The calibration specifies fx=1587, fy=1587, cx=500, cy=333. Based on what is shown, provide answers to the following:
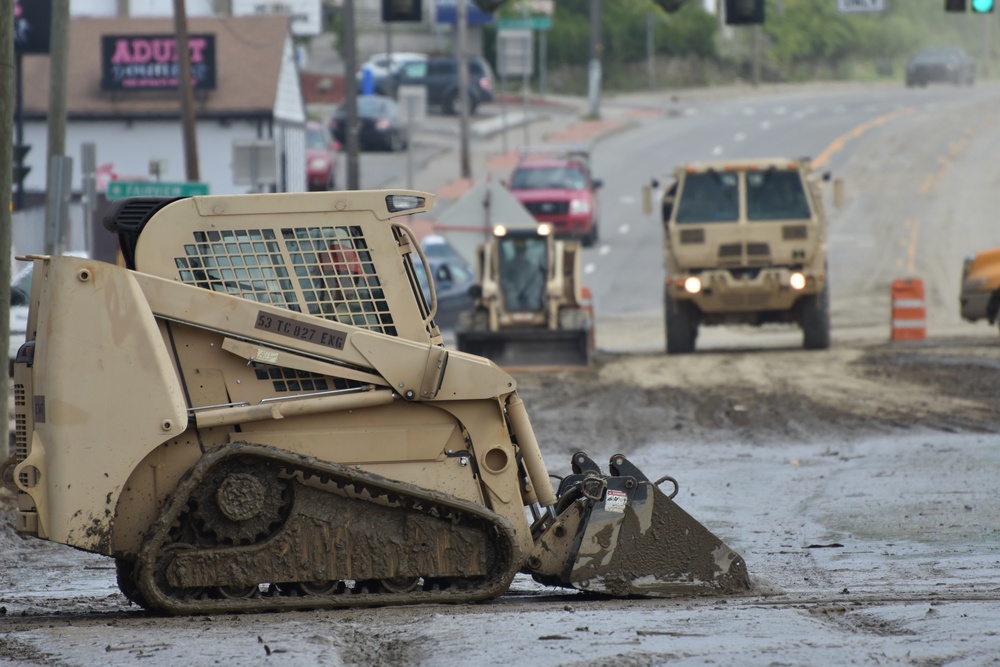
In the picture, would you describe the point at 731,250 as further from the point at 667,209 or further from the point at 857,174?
the point at 857,174

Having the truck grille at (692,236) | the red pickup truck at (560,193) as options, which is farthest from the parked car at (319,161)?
the truck grille at (692,236)

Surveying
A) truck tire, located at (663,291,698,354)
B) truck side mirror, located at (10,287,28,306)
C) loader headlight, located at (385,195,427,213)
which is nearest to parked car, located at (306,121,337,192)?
truck tire, located at (663,291,698,354)

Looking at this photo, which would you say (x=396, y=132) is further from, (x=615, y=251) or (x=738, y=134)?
(x=615, y=251)

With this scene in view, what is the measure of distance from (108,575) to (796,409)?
9.29 meters

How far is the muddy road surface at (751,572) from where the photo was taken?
A: 6.82m

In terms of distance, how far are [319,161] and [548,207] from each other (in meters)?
9.21

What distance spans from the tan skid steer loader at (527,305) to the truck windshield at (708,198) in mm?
1755

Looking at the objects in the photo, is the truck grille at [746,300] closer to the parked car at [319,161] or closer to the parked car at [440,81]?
the parked car at [319,161]

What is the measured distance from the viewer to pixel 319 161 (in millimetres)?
45406

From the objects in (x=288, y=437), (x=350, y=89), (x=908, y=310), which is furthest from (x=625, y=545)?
(x=350, y=89)

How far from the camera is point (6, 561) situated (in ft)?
33.3

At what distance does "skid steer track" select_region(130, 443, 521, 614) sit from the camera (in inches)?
306

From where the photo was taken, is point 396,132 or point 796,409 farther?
point 396,132

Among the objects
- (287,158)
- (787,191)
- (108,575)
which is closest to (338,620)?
(108,575)
